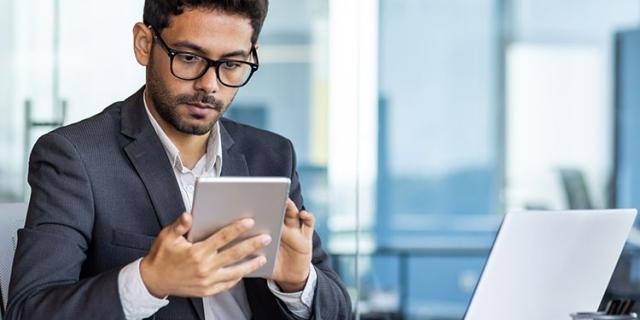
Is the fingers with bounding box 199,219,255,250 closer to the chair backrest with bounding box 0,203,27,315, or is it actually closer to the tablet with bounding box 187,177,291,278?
the tablet with bounding box 187,177,291,278

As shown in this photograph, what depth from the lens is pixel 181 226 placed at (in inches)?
66.0

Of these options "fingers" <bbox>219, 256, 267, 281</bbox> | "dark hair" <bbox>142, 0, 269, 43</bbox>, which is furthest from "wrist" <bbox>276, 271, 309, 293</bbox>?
"dark hair" <bbox>142, 0, 269, 43</bbox>

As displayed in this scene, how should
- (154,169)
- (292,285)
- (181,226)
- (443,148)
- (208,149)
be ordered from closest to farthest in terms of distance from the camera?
(181,226) < (292,285) < (154,169) < (208,149) < (443,148)

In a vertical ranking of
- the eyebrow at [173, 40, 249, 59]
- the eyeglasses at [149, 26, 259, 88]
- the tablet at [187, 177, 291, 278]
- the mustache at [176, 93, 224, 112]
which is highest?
the eyebrow at [173, 40, 249, 59]

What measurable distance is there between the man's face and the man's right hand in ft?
1.27

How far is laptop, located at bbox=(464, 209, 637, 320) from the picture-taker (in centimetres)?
188

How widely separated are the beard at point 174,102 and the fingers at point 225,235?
423 millimetres

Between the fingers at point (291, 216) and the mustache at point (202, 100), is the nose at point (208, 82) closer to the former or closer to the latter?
the mustache at point (202, 100)

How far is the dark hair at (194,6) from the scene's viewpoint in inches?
82.8

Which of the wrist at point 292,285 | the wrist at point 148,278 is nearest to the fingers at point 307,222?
the wrist at point 292,285

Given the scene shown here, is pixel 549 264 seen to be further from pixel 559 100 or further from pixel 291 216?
pixel 559 100

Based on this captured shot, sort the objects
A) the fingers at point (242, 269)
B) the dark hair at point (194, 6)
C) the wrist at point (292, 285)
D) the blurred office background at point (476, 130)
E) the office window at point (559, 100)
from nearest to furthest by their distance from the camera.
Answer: the fingers at point (242, 269), the wrist at point (292, 285), the dark hair at point (194, 6), the blurred office background at point (476, 130), the office window at point (559, 100)

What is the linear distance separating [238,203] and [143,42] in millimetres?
610

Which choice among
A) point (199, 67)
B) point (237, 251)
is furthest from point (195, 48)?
point (237, 251)
